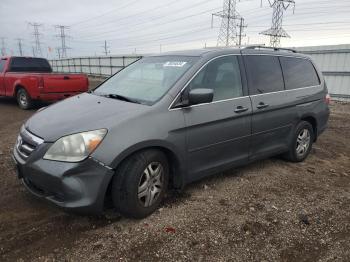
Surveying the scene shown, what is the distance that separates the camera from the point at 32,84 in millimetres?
9367

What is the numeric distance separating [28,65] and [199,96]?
962 centimetres

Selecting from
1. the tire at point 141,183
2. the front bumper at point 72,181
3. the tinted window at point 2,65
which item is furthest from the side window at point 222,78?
the tinted window at point 2,65

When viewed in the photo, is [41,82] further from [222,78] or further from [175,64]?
[222,78]

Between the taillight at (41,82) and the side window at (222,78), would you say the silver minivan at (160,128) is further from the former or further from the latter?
the taillight at (41,82)

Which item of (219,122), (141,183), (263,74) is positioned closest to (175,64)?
(219,122)

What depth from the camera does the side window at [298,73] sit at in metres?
4.85

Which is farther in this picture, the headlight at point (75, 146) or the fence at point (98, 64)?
the fence at point (98, 64)

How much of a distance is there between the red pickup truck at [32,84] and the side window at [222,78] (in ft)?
22.3

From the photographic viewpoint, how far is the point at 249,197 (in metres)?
3.95

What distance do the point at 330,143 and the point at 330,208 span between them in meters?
3.28

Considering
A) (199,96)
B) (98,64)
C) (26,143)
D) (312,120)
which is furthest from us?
(98,64)

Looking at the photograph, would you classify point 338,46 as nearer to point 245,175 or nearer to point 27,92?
point 245,175

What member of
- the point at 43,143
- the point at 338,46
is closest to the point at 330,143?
the point at 43,143

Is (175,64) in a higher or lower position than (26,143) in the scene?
higher
